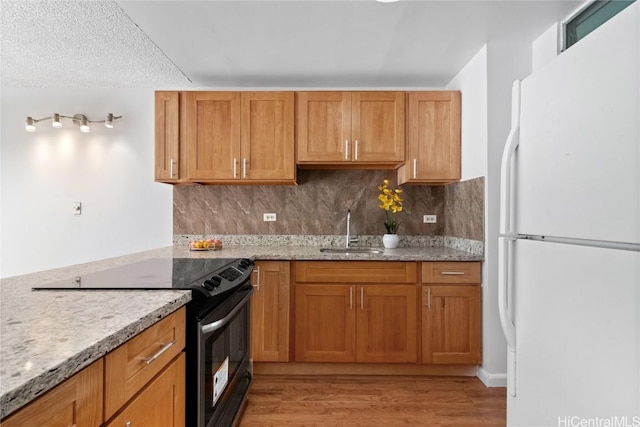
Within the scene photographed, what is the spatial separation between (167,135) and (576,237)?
9.23 ft

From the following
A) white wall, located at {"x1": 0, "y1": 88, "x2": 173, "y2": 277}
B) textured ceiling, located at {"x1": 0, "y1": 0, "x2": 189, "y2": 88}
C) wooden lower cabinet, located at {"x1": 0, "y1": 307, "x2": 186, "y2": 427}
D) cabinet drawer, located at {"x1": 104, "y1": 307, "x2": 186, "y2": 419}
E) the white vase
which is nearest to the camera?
wooden lower cabinet, located at {"x1": 0, "y1": 307, "x2": 186, "y2": 427}

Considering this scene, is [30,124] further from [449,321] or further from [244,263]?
[449,321]

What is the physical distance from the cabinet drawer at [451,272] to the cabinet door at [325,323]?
56cm

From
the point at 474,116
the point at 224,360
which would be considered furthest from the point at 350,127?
the point at 224,360

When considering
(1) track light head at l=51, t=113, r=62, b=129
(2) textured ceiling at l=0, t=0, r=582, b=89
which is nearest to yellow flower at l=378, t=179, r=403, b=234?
(2) textured ceiling at l=0, t=0, r=582, b=89

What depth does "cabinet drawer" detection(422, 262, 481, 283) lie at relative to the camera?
2.55 metres

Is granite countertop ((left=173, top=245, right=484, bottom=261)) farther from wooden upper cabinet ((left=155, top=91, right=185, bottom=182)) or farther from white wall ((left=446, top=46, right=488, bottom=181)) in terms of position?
wooden upper cabinet ((left=155, top=91, right=185, bottom=182))

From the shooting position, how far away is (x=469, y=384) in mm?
2498

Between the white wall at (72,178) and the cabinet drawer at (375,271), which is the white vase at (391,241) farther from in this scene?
the white wall at (72,178)

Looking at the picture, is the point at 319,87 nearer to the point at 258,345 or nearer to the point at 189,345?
the point at 258,345

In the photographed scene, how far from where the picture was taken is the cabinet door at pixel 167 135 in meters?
2.87

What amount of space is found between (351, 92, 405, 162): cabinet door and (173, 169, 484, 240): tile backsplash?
0.39 metres

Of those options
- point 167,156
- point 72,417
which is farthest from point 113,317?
point 167,156

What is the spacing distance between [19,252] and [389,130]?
3.63m
